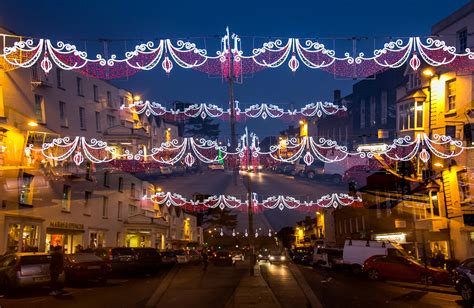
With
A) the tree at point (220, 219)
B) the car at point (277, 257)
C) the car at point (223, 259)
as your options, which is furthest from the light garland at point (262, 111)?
the tree at point (220, 219)

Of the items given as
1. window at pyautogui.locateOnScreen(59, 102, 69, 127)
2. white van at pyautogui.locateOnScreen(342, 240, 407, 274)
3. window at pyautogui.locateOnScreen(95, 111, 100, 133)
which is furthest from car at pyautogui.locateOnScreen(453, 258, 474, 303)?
window at pyautogui.locateOnScreen(95, 111, 100, 133)

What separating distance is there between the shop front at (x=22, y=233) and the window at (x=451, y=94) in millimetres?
23922

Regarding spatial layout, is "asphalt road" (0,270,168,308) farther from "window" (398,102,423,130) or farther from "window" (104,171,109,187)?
"window" (104,171,109,187)

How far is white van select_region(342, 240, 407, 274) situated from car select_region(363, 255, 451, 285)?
243cm

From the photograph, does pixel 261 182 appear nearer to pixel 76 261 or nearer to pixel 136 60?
pixel 76 261

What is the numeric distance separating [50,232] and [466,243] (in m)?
24.1

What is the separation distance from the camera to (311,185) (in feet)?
175

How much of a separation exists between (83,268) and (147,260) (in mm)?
8359

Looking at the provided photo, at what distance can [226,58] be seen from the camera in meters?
19.2

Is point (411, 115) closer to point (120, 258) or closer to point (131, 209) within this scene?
point (120, 258)

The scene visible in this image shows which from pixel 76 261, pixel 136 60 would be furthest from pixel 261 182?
pixel 136 60

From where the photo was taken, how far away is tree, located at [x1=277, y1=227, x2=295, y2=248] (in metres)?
123

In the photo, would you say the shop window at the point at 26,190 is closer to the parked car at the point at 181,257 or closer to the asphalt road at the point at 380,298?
the parked car at the point at 181,257

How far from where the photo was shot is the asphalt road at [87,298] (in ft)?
52.1
